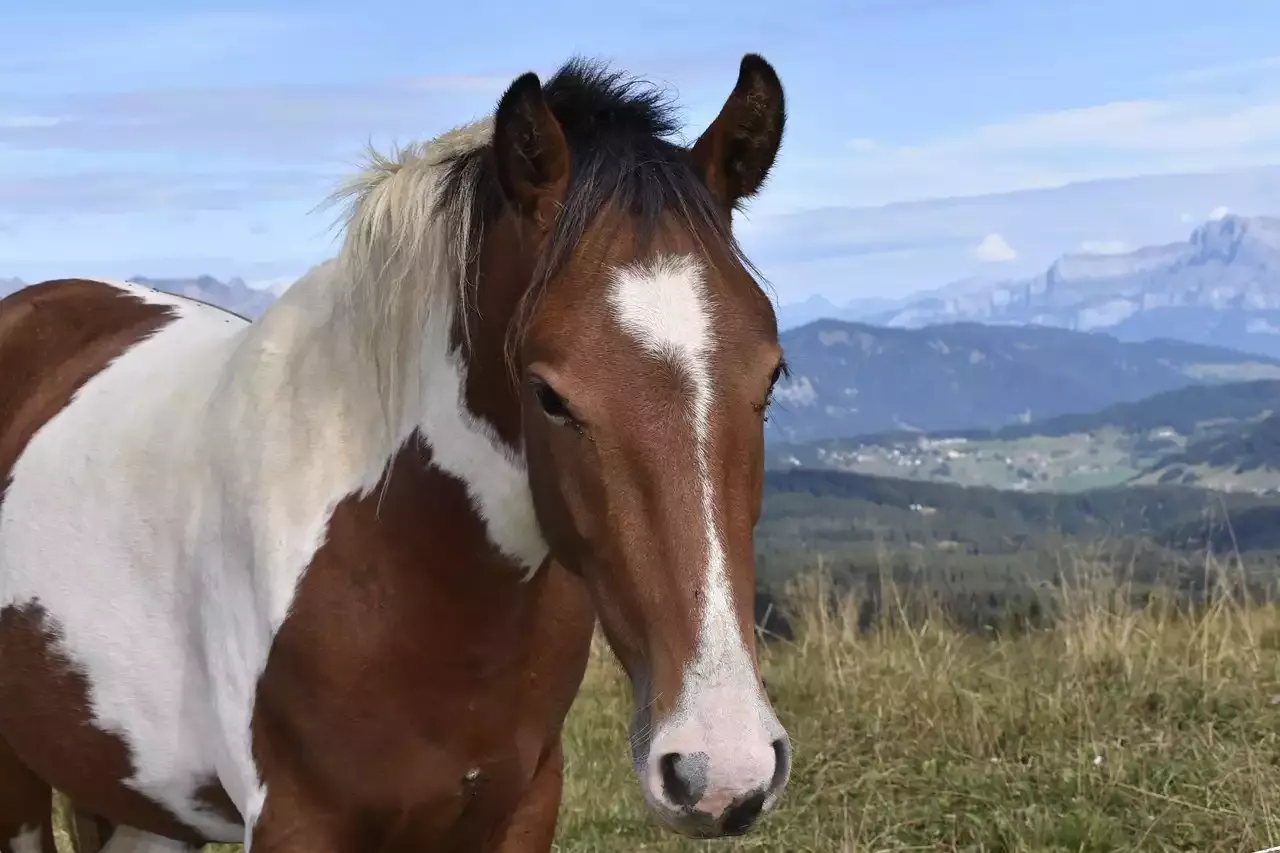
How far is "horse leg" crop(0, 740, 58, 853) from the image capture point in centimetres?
330

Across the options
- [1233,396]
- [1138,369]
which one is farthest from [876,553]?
[1138,369]

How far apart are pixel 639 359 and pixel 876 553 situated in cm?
571

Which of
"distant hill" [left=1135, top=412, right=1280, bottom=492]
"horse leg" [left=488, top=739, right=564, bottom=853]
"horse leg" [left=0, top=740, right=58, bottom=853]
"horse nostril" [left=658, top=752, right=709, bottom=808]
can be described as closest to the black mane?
"horse nostril" [left=658, top=752, right=709, bottom=808]

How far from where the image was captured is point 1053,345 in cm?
12388

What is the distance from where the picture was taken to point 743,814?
1.63 meters

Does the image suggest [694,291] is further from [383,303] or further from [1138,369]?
[1138,369]

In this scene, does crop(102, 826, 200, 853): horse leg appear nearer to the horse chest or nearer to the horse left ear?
the horse chest

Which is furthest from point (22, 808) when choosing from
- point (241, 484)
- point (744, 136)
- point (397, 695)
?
point (744, 136)

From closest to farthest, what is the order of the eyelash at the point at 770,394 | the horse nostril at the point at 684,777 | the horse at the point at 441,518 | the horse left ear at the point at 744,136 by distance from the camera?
1. the horse nostril at the point at 684,777
2. the horse at the point at 441,518
3. the eyelash at the point at 770,394
4. the horse left ear at the point at 744,136

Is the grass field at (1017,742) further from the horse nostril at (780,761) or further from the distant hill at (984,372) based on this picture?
the distant hill at (984,372)

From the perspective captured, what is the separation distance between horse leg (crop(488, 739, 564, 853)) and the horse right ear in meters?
1.18

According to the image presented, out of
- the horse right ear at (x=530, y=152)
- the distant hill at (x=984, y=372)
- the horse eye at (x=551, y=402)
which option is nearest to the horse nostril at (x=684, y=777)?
the horse eye at (x=551, y=402)

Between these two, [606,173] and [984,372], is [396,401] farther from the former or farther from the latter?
[984,372]

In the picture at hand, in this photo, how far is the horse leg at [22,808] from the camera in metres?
3.30
